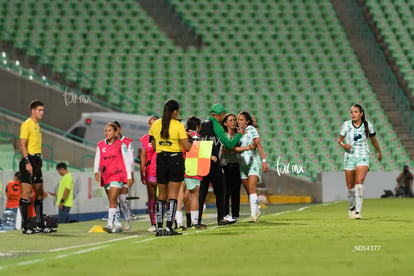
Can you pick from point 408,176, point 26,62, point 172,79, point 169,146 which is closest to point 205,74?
point 172,79

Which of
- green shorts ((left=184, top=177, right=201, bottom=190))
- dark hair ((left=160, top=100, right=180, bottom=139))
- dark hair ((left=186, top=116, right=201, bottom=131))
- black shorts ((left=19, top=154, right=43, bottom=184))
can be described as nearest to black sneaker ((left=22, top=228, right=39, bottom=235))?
black shorts ((left=19, top=154, right=43, bottom=184))

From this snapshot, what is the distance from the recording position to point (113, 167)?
691 inches

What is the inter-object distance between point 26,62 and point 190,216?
73.6 feet

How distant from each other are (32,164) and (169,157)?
11.2 ft

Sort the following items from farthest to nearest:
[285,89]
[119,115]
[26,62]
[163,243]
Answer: [285,89], [26,62], [119,115], [163,243]

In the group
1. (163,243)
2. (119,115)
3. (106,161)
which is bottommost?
(163,243)

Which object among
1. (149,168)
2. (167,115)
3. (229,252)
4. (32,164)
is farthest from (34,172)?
(229,252)

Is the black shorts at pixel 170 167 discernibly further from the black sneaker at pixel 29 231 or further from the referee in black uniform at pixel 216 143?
the black sneaker at pixel 29 231

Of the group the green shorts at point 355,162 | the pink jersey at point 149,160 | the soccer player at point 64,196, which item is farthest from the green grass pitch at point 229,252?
the soccer player at point 64,196

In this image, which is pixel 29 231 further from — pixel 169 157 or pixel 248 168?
pixel 248 168

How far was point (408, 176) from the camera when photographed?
3653 cm

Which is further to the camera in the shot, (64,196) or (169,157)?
(64,196)

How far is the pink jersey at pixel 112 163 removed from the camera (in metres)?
17.5

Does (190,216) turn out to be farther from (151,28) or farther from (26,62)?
(151,28)
